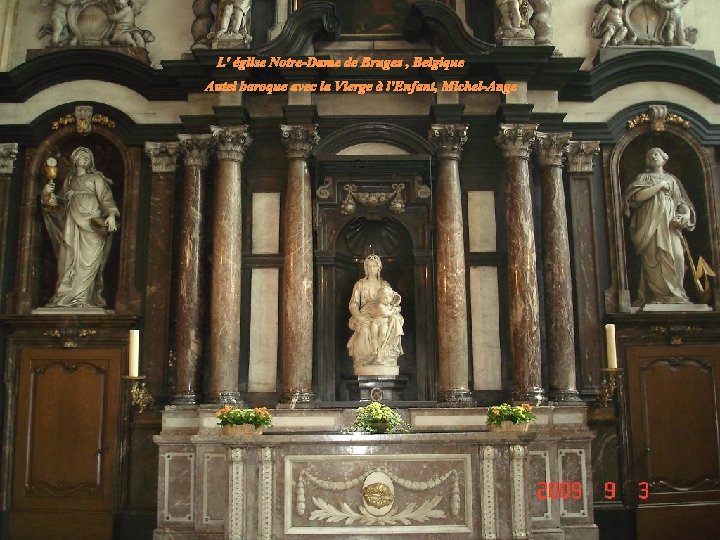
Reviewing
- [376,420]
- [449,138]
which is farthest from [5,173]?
[376,420]

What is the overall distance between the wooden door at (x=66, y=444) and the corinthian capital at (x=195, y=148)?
2.61 m

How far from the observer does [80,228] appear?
36.8 ft

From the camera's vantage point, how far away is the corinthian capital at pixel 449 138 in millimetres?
10852

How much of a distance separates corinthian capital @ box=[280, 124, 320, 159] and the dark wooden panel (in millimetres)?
4879

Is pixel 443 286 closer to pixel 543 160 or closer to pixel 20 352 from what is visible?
pixel 543 160

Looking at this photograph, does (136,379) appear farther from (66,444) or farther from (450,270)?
(450,270)

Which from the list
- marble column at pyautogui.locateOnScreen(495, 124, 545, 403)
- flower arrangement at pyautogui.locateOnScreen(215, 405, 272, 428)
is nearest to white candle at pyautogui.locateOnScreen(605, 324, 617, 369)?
marble column at pyautogui.locateOnScreen(495, 124, 545, 403)

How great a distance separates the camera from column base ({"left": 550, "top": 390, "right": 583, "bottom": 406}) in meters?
10.4

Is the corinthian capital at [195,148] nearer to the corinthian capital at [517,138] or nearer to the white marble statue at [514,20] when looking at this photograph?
the corinthian capital at [517,138]

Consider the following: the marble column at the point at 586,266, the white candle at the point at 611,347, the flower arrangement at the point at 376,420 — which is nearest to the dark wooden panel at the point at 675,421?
the marble column at the point at 586,266

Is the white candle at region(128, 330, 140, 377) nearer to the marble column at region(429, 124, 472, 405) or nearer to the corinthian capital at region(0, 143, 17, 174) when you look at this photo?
the corinthian capital at region(0, 143, 17, 174)

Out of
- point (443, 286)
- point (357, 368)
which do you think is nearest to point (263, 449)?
point (357, 368)

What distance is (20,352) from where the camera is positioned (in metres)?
11.1

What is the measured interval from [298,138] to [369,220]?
1.45m
